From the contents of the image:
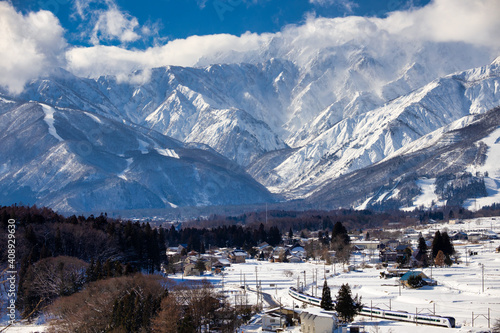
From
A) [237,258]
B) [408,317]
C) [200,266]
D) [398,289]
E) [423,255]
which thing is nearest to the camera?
[408,317]

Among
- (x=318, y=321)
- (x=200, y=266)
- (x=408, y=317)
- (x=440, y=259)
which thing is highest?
(x=440, y=259)

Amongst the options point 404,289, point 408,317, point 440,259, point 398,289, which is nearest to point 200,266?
point 440,259

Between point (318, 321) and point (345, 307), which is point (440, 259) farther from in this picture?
point (318, 321)

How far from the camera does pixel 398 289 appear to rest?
7050cm

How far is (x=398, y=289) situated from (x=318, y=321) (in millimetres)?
20041

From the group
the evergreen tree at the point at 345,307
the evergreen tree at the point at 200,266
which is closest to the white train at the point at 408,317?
the evergreen tree at the point at 345,307

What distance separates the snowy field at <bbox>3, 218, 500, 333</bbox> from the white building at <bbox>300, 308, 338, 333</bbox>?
1458 mm

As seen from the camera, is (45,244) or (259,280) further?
(259,280)

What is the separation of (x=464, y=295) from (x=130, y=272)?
99.5 feet

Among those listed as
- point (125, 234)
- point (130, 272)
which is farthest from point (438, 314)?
point (125, 234)

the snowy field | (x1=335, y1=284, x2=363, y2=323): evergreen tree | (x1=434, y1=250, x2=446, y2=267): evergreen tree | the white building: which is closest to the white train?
the snowy field

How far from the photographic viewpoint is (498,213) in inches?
7352

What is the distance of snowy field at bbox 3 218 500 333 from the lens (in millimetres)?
55156

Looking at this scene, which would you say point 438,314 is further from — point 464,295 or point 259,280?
point 259,280
